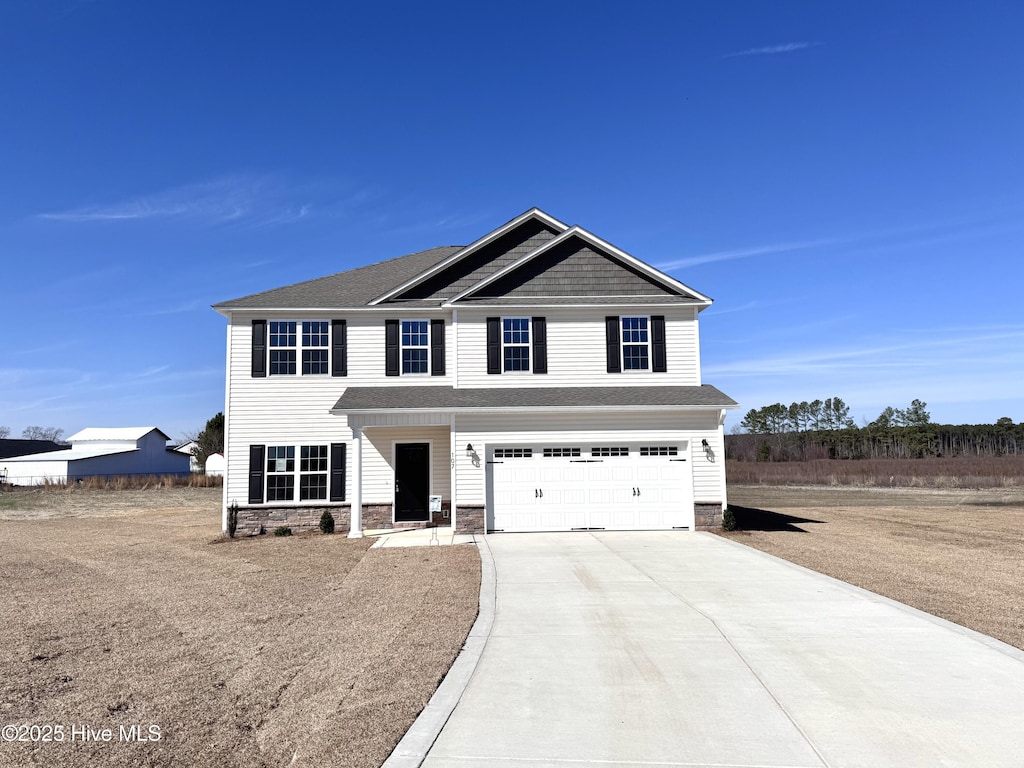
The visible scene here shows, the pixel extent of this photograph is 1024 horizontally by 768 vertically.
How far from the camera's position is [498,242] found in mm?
20812

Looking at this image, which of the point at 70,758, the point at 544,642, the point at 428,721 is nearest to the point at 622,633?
the point at 544,642

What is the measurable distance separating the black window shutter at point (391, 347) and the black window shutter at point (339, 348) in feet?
3.62

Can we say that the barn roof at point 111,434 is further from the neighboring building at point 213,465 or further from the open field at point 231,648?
the open field at point 231,648

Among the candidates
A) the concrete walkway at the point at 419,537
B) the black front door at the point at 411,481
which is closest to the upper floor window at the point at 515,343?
the black front door at the point at 411,481

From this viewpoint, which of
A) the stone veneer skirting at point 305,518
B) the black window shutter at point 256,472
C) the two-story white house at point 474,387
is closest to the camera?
the two-story white house at point 474,387

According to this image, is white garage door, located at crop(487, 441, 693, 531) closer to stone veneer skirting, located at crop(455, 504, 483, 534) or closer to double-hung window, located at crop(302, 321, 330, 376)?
stone veneer skirting, located at crop(455, 504, 483, 534)

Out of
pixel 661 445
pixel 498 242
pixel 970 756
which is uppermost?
pixel 498 242

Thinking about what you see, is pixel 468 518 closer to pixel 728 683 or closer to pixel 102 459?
pixel 728 683

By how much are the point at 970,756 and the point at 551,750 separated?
2.77m

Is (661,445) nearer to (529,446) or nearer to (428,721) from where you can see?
(529,446)

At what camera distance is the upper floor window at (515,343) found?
766 inches

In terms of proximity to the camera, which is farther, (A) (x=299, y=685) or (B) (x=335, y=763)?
(A) (x=299, y=685)

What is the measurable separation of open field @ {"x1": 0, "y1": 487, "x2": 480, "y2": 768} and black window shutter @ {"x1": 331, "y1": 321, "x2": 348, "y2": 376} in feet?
18.5

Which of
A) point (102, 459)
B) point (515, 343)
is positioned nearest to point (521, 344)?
point (515, 343)
